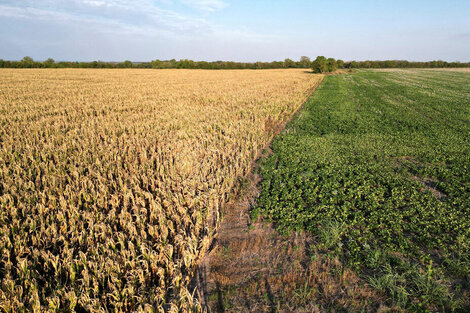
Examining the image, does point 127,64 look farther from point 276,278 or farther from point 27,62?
point 276,278

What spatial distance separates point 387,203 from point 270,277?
3.56 m

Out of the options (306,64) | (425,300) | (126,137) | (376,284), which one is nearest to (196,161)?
(126,137)

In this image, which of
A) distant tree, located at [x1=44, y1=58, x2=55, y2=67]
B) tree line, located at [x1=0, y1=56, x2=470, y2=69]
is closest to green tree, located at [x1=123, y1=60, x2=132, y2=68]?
tree line, located at [x1=0, y1=56, x2=470, y2=69]

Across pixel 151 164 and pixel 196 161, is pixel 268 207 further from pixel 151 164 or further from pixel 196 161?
pixel 151 164

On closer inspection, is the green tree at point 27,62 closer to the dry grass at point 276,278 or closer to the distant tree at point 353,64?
the dry grass at point 276,278

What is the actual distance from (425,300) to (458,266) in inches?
41.5

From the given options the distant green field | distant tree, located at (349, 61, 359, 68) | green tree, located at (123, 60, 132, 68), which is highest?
→ distant tree, located at (349, 61, 359, 68)

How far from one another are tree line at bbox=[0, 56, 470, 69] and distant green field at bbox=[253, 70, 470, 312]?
64789 mm

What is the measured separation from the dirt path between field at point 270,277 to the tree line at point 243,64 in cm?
7123

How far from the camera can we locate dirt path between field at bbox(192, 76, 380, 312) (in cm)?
329

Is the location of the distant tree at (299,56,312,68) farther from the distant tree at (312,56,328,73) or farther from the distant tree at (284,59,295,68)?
the distant tree at (312,56,328,73)

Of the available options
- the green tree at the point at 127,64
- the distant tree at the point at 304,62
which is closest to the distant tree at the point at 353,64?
the distant tree at the point at 304,62

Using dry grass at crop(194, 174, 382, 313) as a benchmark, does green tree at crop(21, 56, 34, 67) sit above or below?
above

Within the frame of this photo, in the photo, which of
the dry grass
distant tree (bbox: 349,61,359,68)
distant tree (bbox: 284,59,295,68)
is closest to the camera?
the dry grass
